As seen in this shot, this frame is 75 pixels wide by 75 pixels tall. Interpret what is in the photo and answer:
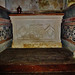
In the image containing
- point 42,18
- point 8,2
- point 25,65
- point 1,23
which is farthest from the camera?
point 8,2

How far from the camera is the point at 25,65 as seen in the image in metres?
1.50

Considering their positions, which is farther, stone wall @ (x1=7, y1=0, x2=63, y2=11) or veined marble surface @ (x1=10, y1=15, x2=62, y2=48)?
stone wall @ (x1=7, y1=0, x2=63, y2=11)

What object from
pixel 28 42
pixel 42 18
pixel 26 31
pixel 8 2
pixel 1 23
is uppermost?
pixel 8 2

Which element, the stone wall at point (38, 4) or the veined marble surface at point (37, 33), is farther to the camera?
the stone wall at point (38, 4)

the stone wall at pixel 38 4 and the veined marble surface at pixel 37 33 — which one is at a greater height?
the stone wall at pixel 38 4

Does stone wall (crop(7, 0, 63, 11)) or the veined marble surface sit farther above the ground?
stone wall (crop(7, 0, 63, 11))

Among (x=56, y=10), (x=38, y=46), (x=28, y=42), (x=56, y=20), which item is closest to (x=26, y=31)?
(x=28, y=42)

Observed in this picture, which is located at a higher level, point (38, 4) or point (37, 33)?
point (38, 4)

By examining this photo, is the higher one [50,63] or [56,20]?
[56,20]

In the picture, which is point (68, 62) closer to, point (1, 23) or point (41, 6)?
point (1, 23)

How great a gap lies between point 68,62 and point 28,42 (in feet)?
4.69

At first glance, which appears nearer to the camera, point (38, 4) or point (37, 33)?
point (37, 33)

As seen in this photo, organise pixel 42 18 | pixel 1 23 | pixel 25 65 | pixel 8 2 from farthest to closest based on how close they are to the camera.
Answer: pixel 8 2, pixel 42 18, pixel 1 23, pixel 25 65

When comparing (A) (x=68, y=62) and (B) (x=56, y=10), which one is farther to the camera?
(B) (x=56, y=10)
